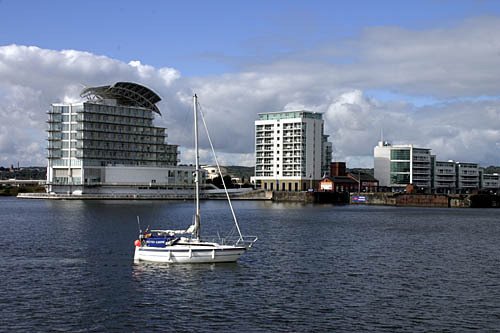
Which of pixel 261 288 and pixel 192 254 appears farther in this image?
pixel 192 254

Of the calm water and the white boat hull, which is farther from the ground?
the white boat hull

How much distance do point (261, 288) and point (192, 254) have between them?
10154 mm

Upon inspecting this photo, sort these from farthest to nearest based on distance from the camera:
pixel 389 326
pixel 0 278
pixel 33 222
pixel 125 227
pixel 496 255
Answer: pixel 33 222, pixel 125 227, pixel 496 255, pixel 0 278, pixel 389 326

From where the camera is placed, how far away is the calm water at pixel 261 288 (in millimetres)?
34406

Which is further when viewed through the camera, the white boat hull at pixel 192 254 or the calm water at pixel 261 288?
the white boat hull at pixel 192 254

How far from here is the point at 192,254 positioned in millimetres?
52000

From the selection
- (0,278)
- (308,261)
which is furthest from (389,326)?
(0,278)

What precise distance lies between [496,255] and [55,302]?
1785 inches

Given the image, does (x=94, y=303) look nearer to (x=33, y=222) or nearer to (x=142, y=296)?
(x=142, y=296)

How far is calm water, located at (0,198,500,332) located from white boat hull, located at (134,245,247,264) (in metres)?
0.80

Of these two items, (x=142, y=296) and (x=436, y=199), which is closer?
(x=142, y=296)

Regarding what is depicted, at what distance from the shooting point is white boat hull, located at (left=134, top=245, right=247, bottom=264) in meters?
52.0

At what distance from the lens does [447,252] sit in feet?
218

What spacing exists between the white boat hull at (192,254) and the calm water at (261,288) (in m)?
0.80
